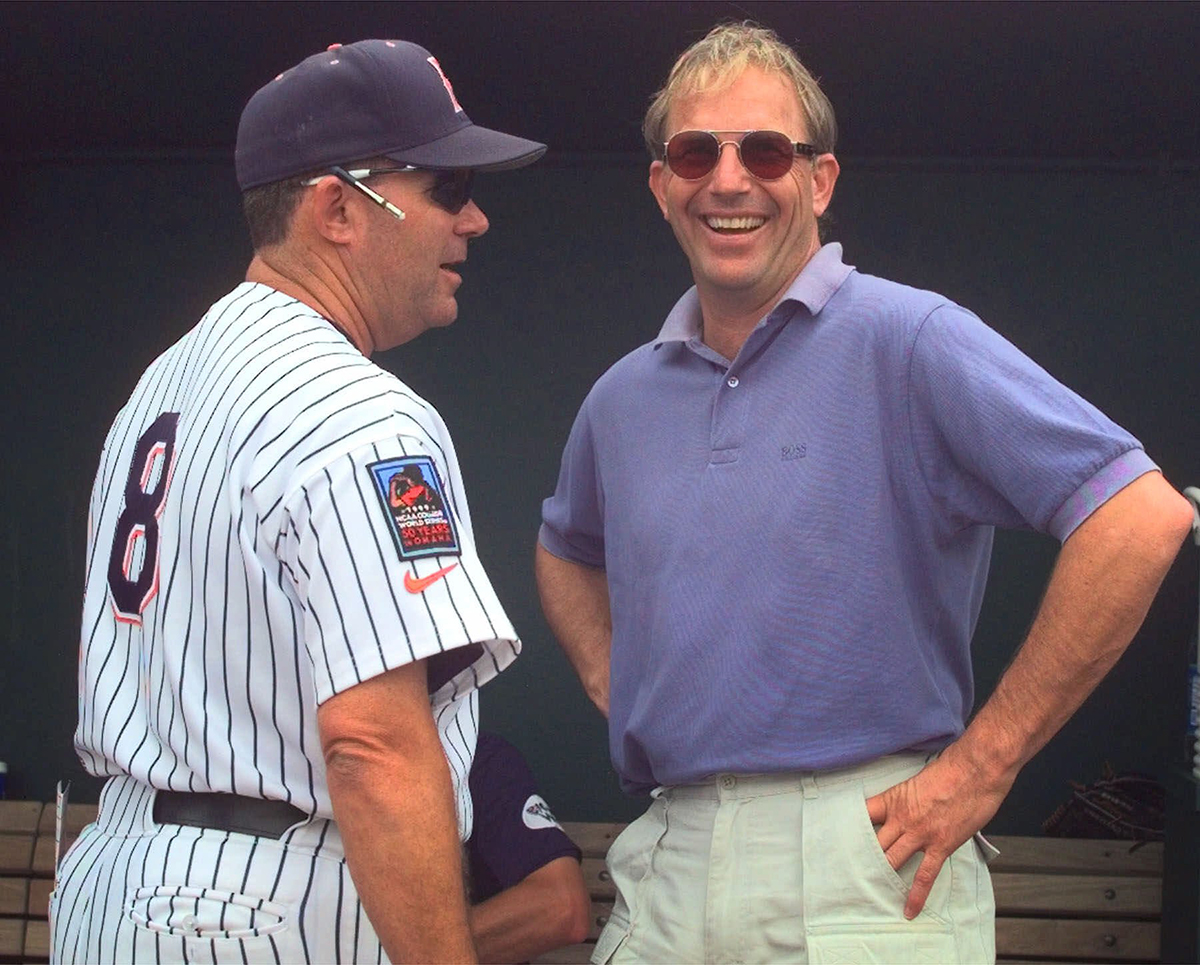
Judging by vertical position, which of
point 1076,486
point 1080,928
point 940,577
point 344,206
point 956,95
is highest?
→ point 956,95

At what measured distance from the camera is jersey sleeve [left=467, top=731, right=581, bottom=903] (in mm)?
3199

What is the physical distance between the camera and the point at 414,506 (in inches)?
57.9

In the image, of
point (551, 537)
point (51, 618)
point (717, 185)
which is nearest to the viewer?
point (717, 185)

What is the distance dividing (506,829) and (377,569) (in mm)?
Result: 1911

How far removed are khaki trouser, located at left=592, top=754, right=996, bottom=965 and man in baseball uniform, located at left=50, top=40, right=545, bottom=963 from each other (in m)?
0.45

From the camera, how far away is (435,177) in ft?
5.85

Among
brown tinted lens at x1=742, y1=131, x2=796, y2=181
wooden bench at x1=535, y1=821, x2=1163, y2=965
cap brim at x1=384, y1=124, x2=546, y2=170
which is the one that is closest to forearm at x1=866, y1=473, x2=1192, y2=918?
brown tinted lens at x1=742, y1=131, x2=796, y2=181

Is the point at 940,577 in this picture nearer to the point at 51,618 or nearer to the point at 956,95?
the point at 956,95

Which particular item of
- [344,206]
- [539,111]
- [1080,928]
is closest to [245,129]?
[344,206]

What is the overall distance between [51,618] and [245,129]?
317cm

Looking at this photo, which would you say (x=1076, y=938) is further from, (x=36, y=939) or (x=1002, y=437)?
(x=36, y=939)

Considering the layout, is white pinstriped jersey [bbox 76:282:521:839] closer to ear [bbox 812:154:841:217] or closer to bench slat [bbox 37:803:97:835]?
ear [bbox 812:154:841:217]

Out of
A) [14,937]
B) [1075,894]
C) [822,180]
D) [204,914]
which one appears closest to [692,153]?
[822,180]

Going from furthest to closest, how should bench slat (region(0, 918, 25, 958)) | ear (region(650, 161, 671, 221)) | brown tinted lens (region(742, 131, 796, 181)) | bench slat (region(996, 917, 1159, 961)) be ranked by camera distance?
1. bench slat (region(0, 918, 25, 958))
2. bench slat (region(996, 917, 1159, 961))
3. ear (region(650, 161, 671, 221))
4. brown tinted lens (region(742, 131, 796, 181))
